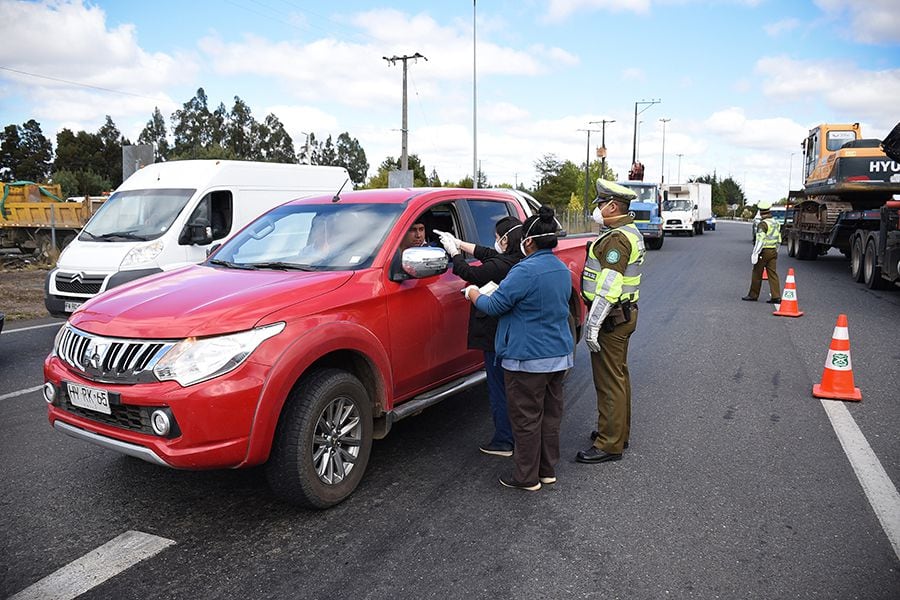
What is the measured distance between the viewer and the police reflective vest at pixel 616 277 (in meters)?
4.43

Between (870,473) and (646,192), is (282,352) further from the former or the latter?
(646,192)

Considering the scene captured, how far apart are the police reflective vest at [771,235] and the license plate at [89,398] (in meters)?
10.8

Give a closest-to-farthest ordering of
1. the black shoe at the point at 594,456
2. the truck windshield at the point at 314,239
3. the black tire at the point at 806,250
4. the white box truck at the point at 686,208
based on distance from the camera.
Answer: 1. the truck windshield at the point at 314,239
2. the black shoe at the point at 594,456
3. the black tire at the point at 806,250
4. the white box truck at the point at 686,208

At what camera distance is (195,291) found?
Result: 3.79m

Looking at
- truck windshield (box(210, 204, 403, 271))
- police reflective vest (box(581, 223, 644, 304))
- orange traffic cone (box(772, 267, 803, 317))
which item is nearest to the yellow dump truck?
truck windshield (box(210, 204, 403, 271))

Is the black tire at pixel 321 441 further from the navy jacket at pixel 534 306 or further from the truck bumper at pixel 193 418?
the navy jacket at pixel 534 306

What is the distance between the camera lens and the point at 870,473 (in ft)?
14.2

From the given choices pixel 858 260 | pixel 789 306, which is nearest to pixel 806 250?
pixel 858 260

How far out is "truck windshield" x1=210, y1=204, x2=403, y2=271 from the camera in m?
4.38

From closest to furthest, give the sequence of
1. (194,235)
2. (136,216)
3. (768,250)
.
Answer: (194,235) → (136,216) → (768,250)

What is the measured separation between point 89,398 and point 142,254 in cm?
588

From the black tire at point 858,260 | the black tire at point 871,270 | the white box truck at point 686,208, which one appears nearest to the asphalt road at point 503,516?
the black tire at point 871,270

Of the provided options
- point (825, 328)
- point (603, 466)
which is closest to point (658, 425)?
point (603, 466)

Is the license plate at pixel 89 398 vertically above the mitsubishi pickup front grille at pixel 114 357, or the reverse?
the mitsubishi pickup front grille at pixel 114 357
